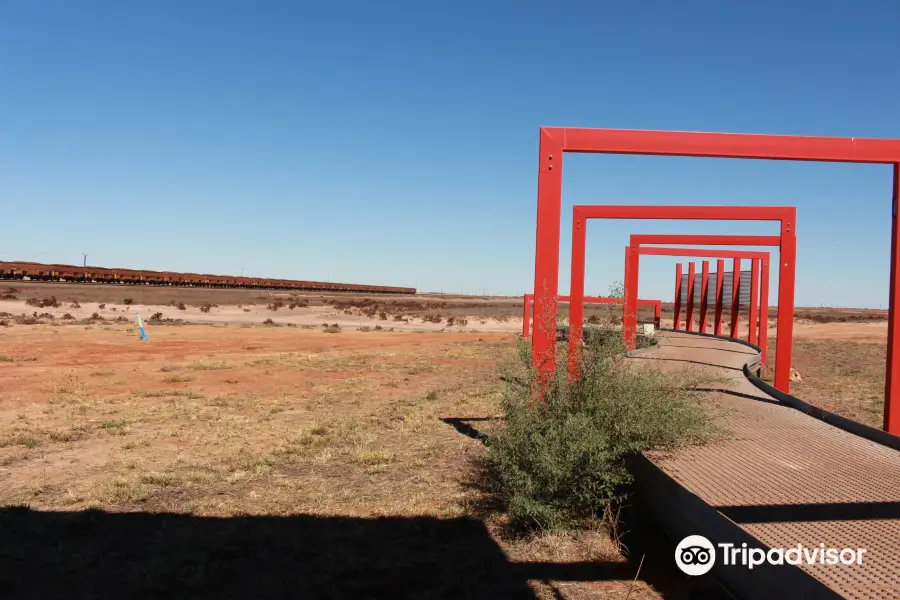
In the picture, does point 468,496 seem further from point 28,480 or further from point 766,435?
point 28,480

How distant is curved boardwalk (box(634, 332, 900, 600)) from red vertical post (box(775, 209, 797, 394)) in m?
3.63

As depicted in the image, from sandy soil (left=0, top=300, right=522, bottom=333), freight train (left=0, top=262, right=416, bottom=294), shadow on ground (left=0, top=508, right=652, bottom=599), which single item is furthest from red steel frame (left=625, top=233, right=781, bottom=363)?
freight train (left=0, top=262, right=416, bottom=294)

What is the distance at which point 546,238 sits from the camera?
7.04 meters

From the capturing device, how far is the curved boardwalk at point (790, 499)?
10.3ft

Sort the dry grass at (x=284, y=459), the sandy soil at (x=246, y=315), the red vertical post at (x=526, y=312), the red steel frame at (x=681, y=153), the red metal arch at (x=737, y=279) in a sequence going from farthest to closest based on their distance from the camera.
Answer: the sandy soil at (x=246, y=315) < the red vertical post at (x=526, y=312) < the red metal arch at (x=737, y=279) < the red steel frame at (x=681, y=153) < the dry grass at (x=284, y=459)

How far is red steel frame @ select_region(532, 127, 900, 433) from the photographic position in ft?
23.1

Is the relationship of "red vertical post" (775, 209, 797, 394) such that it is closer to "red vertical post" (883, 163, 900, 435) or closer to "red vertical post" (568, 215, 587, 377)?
"red vertical post" (883, 163, 900, 435)

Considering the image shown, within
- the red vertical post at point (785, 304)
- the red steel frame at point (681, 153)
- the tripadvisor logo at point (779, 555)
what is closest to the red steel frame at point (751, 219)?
the red vertical post at point (785, 304)

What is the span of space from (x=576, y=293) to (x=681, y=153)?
2.94 m

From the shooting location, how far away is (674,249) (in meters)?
20.9

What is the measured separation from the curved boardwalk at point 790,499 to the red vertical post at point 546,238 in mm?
1804

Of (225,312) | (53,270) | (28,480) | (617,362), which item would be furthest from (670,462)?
(53,270)

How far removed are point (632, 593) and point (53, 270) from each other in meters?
84.4

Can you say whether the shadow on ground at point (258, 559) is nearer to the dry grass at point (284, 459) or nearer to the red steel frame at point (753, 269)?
the dry grass at point (284, 459)
